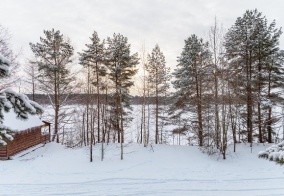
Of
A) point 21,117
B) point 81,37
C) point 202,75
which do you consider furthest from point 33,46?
point 21,117

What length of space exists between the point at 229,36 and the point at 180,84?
6248mm

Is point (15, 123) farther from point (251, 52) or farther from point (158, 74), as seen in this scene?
point (251, 52)

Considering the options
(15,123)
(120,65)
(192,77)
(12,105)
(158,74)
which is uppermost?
(120,65)

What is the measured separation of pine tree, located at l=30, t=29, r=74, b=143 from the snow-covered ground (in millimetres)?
6081

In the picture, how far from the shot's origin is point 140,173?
17.3 meters

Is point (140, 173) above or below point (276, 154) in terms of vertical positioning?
below

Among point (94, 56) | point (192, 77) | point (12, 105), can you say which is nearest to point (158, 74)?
point (192, 77)

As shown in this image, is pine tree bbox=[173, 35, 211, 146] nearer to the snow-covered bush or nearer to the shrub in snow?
the snow-covered bush

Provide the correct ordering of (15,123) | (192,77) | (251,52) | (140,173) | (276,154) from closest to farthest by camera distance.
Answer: (276,154) < (140,173) < (15,123) < (251,52) < (192,77)

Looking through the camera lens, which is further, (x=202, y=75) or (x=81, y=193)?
(x=202, y=75)

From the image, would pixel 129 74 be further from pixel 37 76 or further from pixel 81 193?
pixel 81 193

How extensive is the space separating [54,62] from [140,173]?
13.7 meters

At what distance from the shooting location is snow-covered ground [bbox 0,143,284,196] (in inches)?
539

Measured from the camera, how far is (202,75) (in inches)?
866
